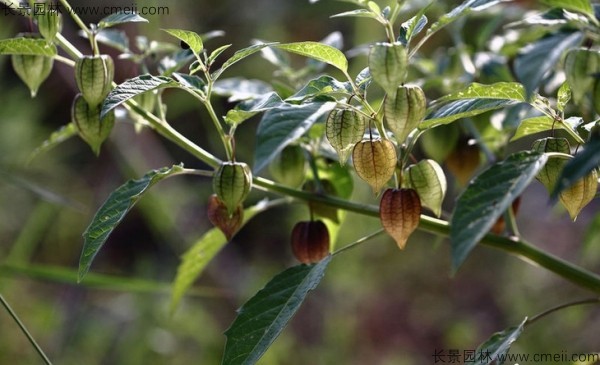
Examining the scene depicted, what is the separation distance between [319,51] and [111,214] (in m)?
0.22

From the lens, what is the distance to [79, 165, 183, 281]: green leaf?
624 mm

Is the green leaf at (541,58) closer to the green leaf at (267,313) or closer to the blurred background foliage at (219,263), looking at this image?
the green leaf at (267,313)

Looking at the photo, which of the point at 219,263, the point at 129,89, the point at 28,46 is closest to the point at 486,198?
the point at 129,89

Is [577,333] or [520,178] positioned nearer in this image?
[520,178]

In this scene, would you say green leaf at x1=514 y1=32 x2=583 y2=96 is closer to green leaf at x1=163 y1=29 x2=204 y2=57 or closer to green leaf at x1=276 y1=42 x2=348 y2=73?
green leaf at x1=276 y1=42 x2=348 y2=73

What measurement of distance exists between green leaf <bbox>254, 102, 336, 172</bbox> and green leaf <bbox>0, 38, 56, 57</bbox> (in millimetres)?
267

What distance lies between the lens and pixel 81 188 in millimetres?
2855

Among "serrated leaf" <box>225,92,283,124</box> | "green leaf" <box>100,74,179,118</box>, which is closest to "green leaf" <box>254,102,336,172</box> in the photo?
"serrated leaf" <box>225,92,283,124</box>

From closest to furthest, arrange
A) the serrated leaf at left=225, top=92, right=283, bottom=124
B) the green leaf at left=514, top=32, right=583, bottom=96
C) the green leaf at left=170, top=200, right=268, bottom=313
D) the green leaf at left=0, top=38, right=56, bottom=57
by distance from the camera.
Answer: the green leaf at left=514, top=32, right=583, bottom=96
the serrated leaf at left=225, top=92, right=283, bottom=124
the green leaf at left=0, top=38, right=56, bottom=57
the green leaf at left=170, top=200, right=268, bottom=313

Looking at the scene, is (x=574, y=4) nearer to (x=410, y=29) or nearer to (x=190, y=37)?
(x=410, y=29)

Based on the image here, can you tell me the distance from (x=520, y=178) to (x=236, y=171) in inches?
10.3

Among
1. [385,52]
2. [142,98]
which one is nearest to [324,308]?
[142,98]

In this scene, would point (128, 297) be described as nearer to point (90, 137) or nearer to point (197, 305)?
point (197, 305)

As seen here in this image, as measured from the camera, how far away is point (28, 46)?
2.24 ft
